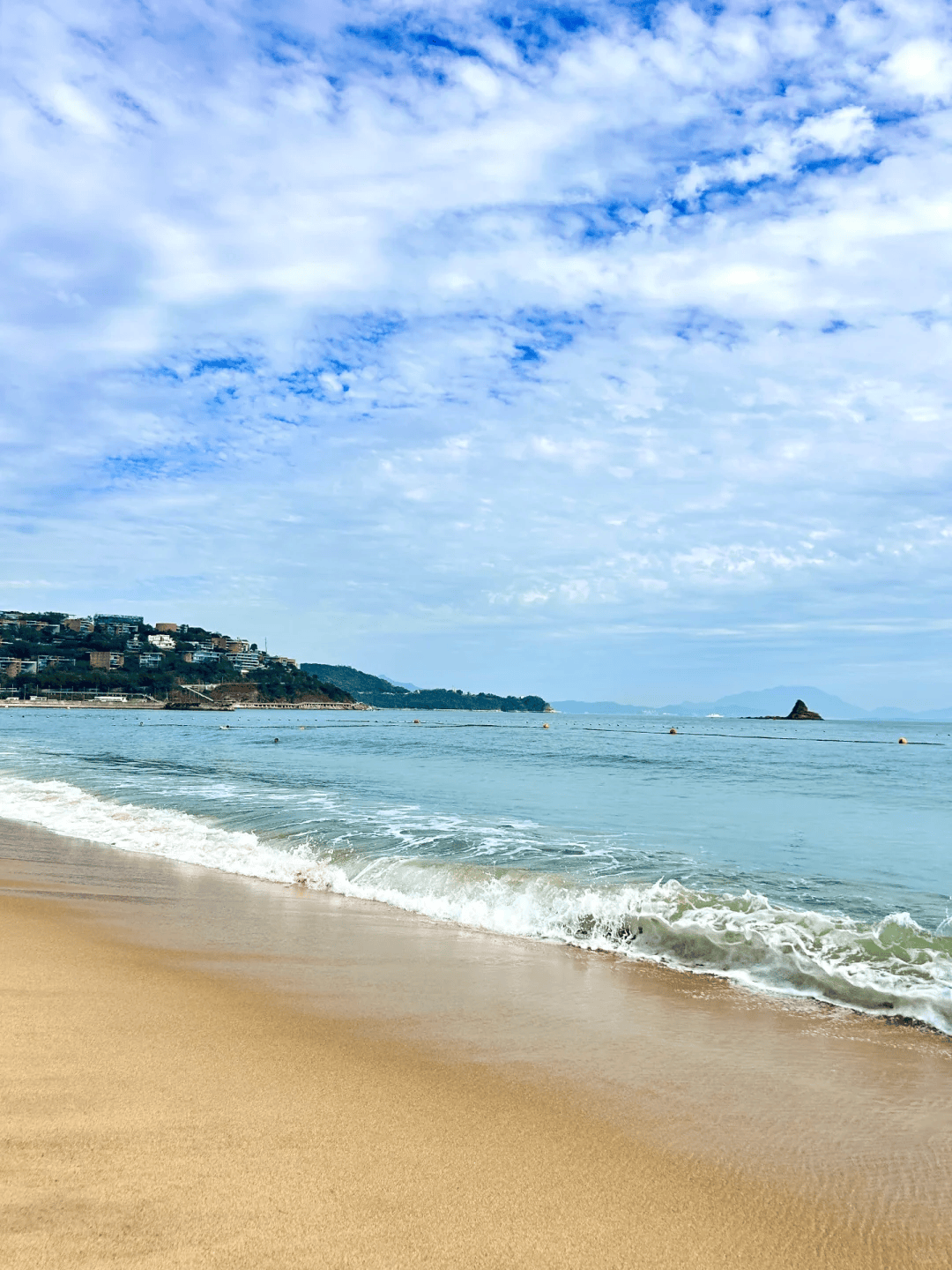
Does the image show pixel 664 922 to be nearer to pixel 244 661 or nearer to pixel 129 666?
pixel 129 666

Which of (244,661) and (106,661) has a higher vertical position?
(244,661)

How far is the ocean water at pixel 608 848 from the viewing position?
6340 millimetres

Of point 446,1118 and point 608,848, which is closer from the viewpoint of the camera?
point 446,1118

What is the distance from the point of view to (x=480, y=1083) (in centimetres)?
379

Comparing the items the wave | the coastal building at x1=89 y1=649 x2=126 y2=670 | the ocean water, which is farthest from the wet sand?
the coastal building at x1=89 y1=649 x2=126 y2=670

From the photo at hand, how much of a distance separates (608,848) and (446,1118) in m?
8.34

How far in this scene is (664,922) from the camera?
6957 mm

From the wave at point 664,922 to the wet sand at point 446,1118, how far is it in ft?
1.74

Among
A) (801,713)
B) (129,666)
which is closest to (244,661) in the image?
(129,666)

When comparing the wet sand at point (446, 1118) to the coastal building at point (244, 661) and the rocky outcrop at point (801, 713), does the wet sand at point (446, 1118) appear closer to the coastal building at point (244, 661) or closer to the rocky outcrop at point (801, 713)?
the rocky outcrop at point (801, 713)

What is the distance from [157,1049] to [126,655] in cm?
17799

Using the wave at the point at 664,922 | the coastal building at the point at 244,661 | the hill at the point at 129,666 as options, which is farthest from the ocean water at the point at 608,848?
the coastal building at the point at 244,661

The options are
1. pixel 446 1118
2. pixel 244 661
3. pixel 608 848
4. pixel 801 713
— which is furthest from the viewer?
pixel 244 661

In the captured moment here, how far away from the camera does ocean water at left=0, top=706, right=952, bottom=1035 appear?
20.8 ft
